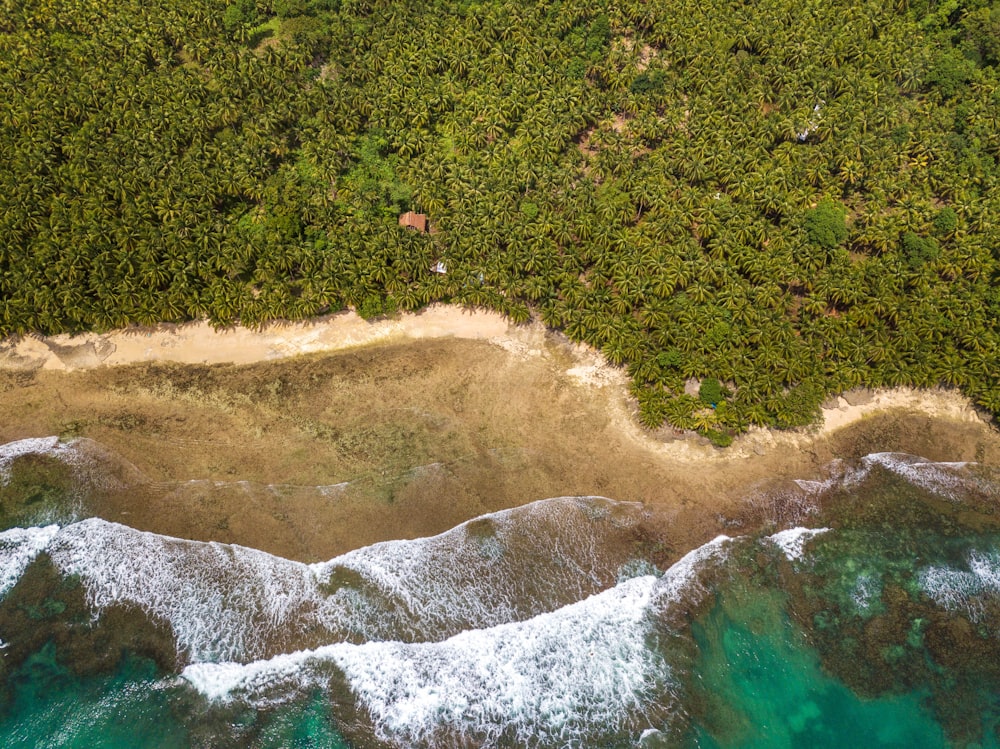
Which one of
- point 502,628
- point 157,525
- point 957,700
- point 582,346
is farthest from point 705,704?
point 157,525

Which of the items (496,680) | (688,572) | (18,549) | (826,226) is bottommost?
(18,549)

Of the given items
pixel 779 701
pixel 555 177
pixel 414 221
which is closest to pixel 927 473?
pixel 779 701

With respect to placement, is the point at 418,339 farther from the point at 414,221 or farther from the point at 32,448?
the point at 32,448

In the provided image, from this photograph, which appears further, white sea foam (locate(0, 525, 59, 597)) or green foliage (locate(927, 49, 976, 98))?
green foliage (locate(927, 49, 976, 98))

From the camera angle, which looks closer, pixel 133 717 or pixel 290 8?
pixel 133 717

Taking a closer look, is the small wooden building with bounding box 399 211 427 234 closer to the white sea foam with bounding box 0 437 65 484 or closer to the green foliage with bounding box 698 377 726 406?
the green foliage with bounding box 698 377 726 406

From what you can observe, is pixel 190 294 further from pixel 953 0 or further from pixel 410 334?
pixel 953 0

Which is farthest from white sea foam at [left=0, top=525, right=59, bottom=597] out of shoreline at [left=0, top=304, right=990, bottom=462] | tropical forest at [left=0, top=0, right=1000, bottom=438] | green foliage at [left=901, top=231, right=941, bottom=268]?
green foliage at [left=901, top=231, right=941, bottom=268]
